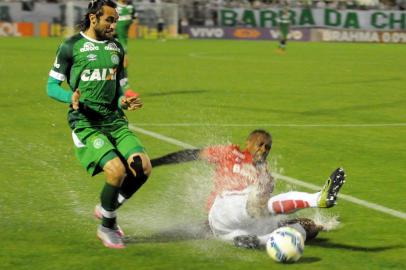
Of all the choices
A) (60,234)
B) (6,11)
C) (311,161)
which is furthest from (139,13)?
(60,234)

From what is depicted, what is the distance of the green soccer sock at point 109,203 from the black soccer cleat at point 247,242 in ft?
3.20

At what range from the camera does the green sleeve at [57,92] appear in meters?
7.11

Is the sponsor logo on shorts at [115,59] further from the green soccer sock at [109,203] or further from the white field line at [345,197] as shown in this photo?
the white field line at [345,197]

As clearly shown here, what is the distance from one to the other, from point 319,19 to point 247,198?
44.5 m

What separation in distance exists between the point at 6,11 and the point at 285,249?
41576 mm

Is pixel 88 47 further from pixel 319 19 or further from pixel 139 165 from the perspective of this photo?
pixel 319 19

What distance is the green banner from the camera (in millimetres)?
50469

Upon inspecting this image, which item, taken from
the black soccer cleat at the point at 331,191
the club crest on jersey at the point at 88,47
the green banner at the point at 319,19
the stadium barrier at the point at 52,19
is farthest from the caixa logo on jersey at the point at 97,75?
the green banner at the point at 319,19

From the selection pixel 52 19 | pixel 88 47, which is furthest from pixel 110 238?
pixel 52 19

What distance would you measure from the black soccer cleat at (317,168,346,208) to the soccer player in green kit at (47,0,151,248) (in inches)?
55.2

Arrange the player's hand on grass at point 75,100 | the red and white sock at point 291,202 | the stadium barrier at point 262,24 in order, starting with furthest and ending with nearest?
the stadium barrier at point 262,24 → the player's hand on grass at point 75,100 → the red and white sock at point 291,202

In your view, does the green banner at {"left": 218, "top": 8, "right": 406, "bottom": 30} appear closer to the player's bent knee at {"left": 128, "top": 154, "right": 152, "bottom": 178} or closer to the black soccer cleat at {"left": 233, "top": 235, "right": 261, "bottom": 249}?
the player's bent knee at {"left": 128, "top": 154, "right": 152, "bottom": 178}

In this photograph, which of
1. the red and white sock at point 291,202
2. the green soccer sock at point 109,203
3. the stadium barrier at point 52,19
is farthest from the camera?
the stadium barrier at point 52,19

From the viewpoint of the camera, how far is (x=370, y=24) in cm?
5062
